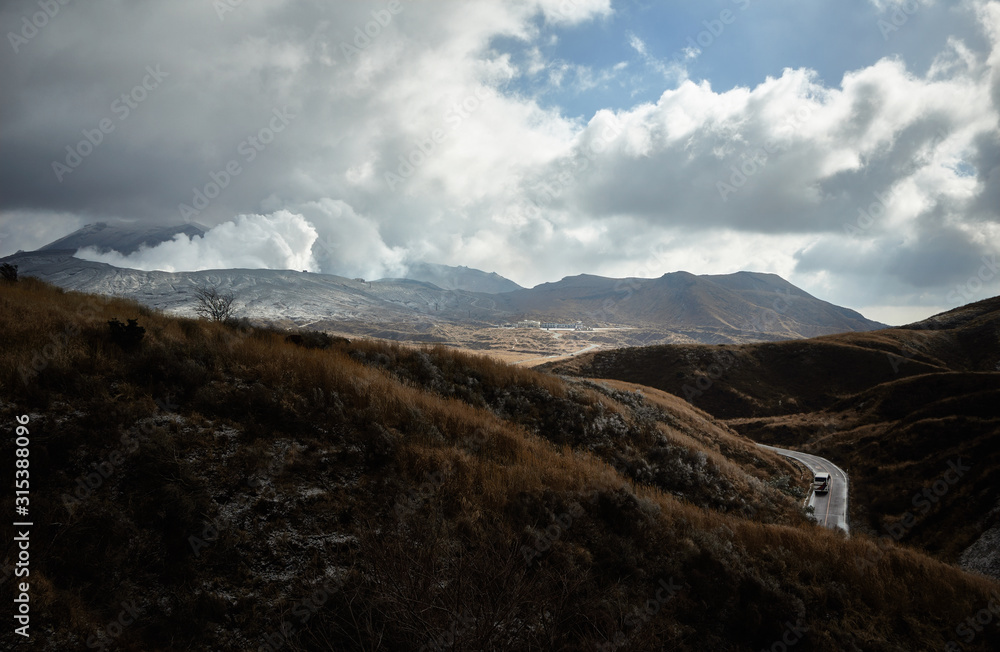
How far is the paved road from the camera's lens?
923 inches

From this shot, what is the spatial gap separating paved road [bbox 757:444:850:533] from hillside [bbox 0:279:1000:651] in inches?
635

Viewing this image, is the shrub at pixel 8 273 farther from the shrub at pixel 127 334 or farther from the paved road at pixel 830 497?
the paved road at pixel 830 497

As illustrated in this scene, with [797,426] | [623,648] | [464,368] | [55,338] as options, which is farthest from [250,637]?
[797,426]

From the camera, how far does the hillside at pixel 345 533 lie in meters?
4.42

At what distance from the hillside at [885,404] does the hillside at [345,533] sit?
18.5m

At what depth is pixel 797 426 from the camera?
150ft
